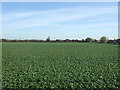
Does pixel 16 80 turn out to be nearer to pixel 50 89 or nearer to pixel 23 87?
pixel 23 87

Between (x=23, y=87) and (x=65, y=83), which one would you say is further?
(x=65, y=83)

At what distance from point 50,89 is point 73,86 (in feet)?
3.81

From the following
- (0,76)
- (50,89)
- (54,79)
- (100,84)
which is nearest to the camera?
(50,89)

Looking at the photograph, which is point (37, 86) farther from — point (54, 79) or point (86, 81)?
point (86, 81)

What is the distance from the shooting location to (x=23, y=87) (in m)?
8.40

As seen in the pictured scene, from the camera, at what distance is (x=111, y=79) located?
10.1 metres

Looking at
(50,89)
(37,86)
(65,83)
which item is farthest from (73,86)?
(37,86)

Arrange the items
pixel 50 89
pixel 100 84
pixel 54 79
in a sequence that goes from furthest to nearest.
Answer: pixel 54 79, pixel 100 84, pixel 50 89

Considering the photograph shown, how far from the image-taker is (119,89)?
8.63m

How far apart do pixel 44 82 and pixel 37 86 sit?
638 millimetres

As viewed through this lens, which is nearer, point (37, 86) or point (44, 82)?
point (37, 86)

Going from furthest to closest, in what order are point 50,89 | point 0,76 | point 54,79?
point 0,76, point 54,79, point 50,89

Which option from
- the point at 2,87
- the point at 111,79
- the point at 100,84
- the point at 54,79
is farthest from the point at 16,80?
the point at 111,79

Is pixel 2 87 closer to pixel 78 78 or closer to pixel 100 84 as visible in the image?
pixel 78 78
